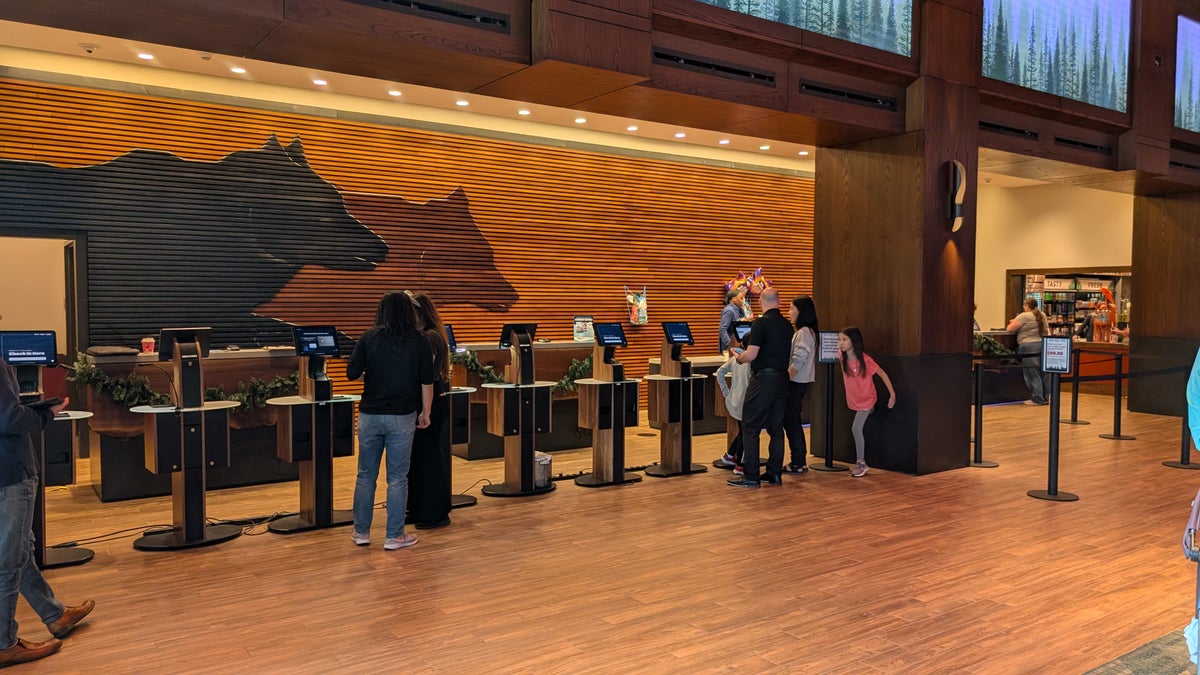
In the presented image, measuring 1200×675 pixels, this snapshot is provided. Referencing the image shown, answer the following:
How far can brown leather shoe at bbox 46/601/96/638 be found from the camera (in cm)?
362

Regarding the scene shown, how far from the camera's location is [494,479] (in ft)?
23.1

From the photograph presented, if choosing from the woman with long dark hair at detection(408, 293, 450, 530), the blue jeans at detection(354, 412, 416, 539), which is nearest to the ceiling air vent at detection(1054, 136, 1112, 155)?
the woman with long dark hair at detection(408, 293, 450, 530)

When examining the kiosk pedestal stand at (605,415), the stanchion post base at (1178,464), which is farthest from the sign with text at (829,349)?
the stanchion post base at (1178,464)

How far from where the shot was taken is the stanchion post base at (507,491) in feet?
20.8

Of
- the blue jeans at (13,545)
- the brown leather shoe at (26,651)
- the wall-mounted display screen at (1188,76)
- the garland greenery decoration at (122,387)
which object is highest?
the wall-mounted display screen at (1188,76)

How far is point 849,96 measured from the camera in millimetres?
7078

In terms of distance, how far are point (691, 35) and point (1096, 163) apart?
5.74 metres

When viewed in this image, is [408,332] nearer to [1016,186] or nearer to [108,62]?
[108,62]

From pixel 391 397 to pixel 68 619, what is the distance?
188 cm

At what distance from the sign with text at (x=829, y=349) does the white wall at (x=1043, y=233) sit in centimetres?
872

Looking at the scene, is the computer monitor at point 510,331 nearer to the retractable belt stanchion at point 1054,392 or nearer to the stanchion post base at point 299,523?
the stanchion post base at point 299,523

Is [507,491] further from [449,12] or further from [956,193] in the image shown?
[956,193]

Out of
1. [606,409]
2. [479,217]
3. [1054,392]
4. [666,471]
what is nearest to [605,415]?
[606,409]

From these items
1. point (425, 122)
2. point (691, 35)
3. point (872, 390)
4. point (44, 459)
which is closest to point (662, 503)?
point (872, 390)
